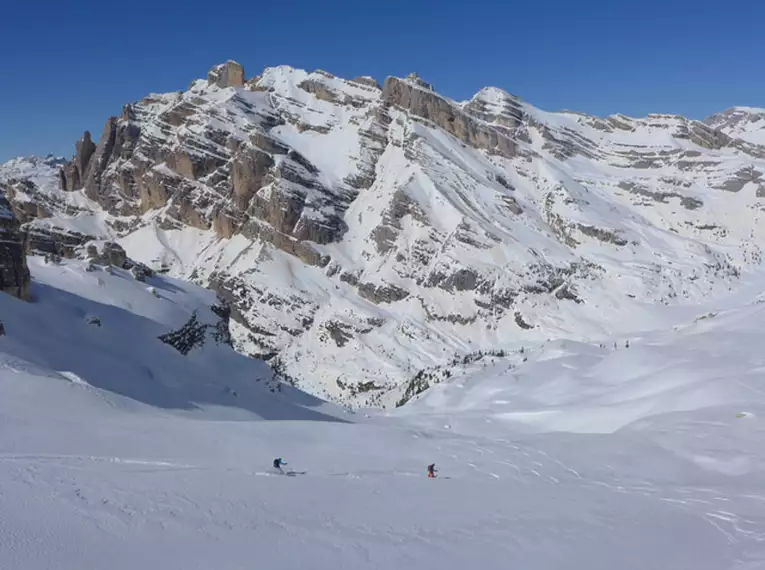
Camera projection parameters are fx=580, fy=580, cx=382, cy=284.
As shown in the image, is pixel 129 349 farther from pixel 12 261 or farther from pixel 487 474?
pixel 487 474

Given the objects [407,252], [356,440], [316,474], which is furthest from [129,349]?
[407,252]

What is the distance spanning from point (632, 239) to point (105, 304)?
15725cm

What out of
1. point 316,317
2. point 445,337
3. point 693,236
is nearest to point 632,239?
point 693,236

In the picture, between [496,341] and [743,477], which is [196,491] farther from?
[496,341]

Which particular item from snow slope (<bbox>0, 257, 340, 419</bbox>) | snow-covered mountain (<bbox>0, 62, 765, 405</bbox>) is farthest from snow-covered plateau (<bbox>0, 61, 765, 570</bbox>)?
snow-covered mountain (<bbox>0, 62, 765, 405</bbox>)

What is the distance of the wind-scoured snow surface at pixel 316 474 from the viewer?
1333 cm

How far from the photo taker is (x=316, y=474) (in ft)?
68.5

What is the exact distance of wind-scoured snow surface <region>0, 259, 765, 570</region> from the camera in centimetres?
1333

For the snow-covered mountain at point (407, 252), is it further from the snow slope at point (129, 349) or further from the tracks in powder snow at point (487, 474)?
the tracks in powder snow at point (487, 474)

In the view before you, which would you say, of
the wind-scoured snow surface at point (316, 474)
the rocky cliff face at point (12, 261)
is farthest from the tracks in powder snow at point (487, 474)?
the rocky cliff face at point (12, 261)

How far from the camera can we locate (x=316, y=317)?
160m

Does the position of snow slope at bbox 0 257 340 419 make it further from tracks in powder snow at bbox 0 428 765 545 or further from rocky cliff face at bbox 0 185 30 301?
tracks in powder snow at bbox 0 428 765 545

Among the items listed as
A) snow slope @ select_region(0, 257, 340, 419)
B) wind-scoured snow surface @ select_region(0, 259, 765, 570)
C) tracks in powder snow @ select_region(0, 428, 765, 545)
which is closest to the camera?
wind-scoured snow surface @ select_region(0, 259, 765, 570)

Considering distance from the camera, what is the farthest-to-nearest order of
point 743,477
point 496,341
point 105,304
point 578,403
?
point 496,341
point 578,403
point 105,304
point 743,477
